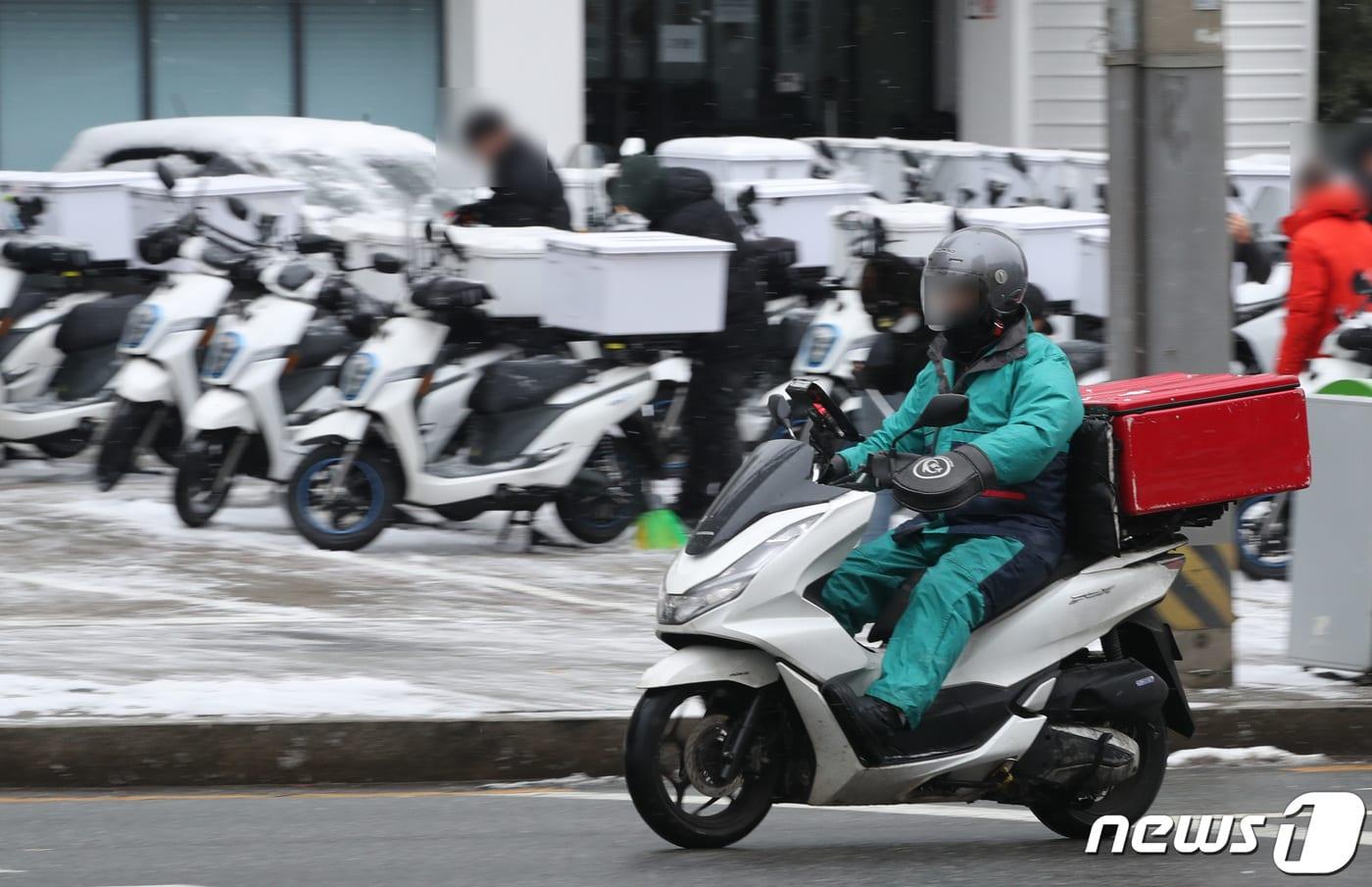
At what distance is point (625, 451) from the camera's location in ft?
36.6

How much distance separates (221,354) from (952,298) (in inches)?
236

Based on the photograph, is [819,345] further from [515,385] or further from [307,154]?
[307,154]

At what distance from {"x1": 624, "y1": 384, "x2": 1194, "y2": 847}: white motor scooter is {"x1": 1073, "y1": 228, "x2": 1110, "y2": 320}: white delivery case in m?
6.48

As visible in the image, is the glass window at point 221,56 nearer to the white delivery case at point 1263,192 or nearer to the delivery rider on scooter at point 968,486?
the white delivery case at point 1263,192

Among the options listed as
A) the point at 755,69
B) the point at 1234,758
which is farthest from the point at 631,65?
the point at 1234,758

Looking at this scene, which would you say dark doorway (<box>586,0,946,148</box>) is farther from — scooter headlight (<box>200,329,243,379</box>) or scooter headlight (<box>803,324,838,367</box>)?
scooter headlight (<box>200,329,243,379</box>)

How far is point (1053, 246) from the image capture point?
13039 millimetres

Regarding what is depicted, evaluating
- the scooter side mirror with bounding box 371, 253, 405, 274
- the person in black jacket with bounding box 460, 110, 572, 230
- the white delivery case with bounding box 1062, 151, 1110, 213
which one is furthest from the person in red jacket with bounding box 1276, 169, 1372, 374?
the white delivery case with bounding box 1062, 151, 1110, 213

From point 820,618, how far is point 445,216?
6.63 meters

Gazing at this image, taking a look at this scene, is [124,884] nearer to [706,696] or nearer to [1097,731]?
[706,696]

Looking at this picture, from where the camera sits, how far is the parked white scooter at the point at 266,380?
433 inches

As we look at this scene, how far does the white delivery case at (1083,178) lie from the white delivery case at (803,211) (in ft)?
8.93

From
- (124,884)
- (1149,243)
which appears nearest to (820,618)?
(124,884)

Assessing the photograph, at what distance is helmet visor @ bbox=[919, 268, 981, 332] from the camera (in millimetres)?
5941
